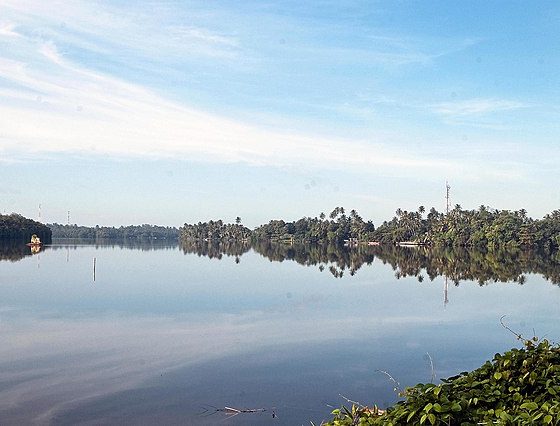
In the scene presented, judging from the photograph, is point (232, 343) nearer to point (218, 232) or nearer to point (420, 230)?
point (420, 230)

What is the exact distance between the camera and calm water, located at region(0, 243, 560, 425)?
10656 mm

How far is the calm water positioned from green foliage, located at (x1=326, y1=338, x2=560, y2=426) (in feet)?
20.1

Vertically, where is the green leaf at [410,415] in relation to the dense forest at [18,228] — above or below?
below

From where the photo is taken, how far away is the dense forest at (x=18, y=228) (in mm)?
97363

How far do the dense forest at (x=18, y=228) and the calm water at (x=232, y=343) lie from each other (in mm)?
72034

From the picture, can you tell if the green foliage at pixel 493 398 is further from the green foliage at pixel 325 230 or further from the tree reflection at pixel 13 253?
the green foliage at pixel 325 230

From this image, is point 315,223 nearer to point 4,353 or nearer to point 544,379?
point 4,353

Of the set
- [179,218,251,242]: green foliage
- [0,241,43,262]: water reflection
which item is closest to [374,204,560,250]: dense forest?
[179,218,251,242]: green foliage

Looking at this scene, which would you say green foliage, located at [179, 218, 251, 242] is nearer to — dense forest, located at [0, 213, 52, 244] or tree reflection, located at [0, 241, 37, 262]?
dense forest, located at [0, 213, 52, 244]

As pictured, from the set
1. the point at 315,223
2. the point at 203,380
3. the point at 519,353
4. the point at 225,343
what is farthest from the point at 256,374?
the point at 315,223

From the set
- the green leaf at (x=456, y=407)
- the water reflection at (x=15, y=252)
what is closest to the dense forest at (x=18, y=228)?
the water reflection at (x=15, y=252)

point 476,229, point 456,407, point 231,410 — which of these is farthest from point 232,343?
point 476,229

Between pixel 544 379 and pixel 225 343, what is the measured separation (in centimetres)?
1332

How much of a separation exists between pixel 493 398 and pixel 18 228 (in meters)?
110
